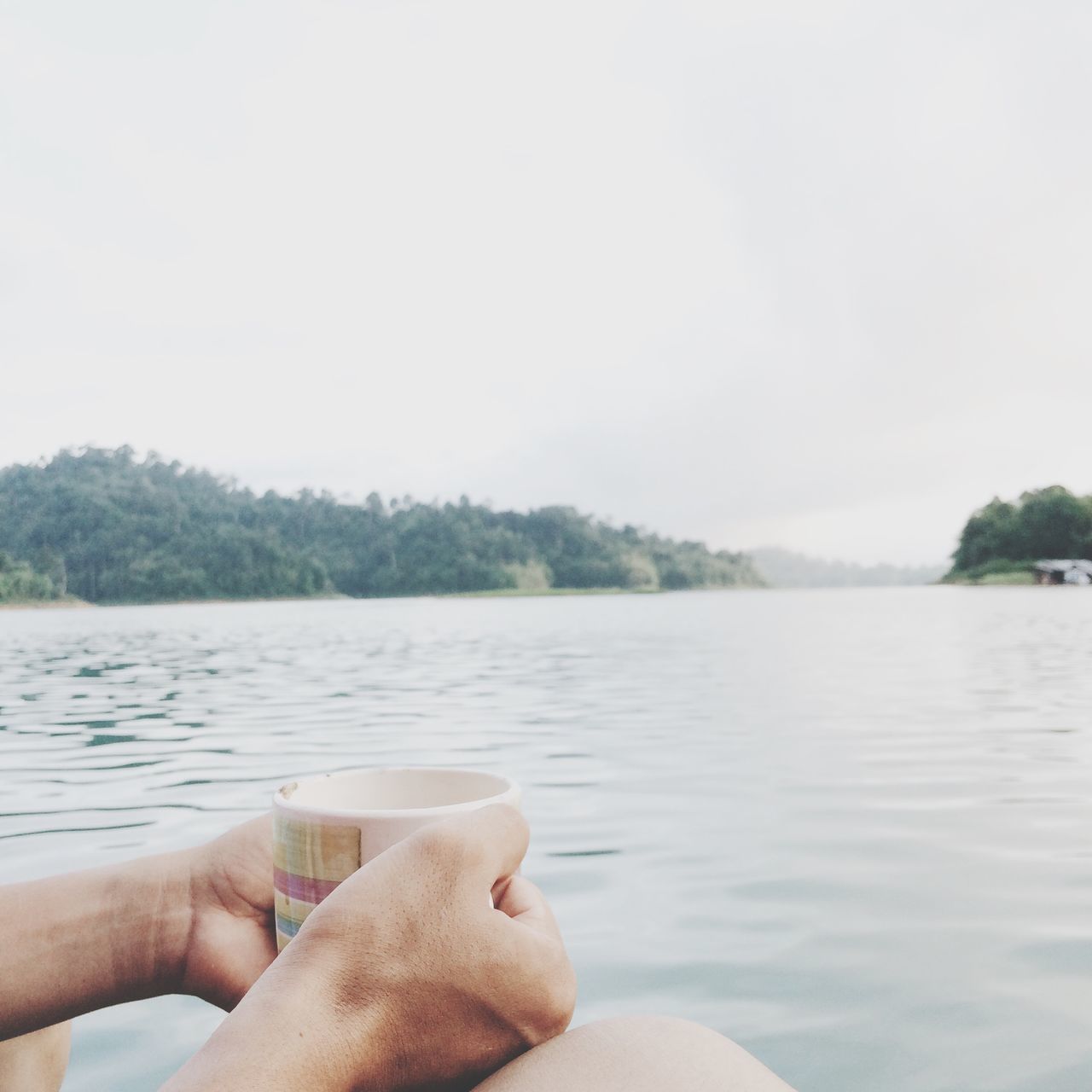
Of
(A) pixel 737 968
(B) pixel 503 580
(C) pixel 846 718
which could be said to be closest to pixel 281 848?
(A) pixel 737 968

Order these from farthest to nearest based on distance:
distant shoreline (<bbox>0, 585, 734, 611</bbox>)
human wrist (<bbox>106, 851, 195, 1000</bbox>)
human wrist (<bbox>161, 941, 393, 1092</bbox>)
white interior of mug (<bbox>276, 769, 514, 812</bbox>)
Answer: distant shoreline (<bbox>0, 585, 734, 611</bbox>) < human wrist (<bbox>106, 851, 195, 1000</bbox>) < white interior of mug (<bbox>276, 769, 514, 812</bbox>) < human wrist (<bbox>161, 941, 393, 1092</bbox>)

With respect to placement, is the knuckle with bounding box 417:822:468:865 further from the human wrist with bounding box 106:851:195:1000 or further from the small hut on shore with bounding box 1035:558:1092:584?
the small hut on shore with bounding box 1035:558:1092:584

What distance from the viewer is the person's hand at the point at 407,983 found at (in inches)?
33.9

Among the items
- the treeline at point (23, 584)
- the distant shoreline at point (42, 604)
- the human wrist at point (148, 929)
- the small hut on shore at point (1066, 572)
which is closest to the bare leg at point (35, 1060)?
the human wrist at point (148, 929)

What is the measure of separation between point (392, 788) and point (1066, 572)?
88.2 metres

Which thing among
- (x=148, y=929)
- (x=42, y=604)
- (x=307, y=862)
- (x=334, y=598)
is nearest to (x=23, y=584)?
(x=42, y=604)

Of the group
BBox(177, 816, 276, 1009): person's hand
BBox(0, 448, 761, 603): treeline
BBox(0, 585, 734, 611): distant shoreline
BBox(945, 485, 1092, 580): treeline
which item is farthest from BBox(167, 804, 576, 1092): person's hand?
BBox(945, 485, 1092, 580): treeline

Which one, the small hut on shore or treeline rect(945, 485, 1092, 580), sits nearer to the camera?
the small hut on shore

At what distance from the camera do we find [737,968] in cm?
293

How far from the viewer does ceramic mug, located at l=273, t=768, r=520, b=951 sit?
105cm

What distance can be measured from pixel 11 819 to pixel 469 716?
4.21 meters

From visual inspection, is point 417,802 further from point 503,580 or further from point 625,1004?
point 503,580

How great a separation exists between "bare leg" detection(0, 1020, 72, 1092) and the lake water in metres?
0.81

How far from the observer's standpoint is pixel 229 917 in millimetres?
1446
